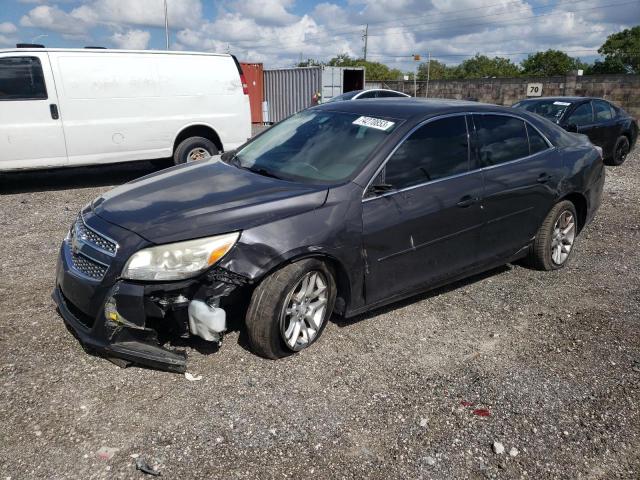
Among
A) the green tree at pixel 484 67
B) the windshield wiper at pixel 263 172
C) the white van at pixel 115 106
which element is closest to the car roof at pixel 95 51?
the white van at pixel 115 106

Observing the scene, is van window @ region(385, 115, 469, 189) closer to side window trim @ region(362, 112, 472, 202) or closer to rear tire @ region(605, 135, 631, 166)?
side window trim @ region(362, 112, 472, 202)

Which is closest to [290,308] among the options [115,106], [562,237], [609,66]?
[562,237]

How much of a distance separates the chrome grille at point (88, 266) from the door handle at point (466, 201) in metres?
2.49

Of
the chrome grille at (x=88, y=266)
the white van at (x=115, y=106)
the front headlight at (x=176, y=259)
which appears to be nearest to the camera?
the front headlight at (x=176, y=259)

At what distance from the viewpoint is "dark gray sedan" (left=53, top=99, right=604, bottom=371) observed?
10.1ft

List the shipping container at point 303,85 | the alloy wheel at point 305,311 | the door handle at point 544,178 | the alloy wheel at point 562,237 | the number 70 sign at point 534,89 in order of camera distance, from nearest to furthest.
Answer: the alloy wheel at point 305,311, the door handle at point 544,178, the alloy wheel at point 562,237, the shipping container at point 303,85, the number 70 sign at point 534,89

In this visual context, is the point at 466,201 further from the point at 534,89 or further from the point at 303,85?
the point at 534,89

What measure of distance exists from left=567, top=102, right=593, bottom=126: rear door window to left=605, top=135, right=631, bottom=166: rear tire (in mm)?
1169

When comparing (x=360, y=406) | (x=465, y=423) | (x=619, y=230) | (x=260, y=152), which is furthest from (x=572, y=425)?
(x=619, y=230)

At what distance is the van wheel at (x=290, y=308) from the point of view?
10.5ft

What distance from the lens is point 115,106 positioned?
829 centimetres

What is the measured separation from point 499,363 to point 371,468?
138 centimetres

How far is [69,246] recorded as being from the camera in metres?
3.53

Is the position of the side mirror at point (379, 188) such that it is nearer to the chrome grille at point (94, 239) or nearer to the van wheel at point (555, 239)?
the chrome grille at point (94, 239)
